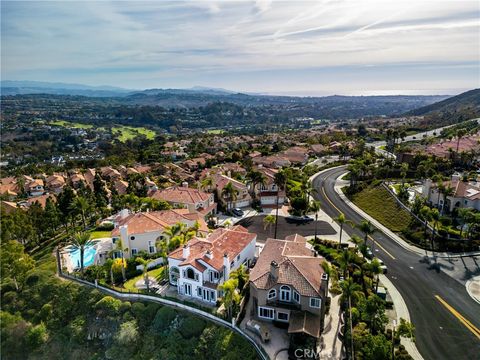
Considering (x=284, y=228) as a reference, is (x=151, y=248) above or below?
above

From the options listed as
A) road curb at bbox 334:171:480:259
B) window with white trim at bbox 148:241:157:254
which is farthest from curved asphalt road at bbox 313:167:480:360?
window with white trim at bbox 148:241:157:254

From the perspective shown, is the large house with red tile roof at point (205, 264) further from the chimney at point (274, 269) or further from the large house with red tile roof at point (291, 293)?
the chimney at point (274, 269)

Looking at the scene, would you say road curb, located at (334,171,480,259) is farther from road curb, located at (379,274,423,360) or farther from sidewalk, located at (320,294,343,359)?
sidewalk, located at (320,294,343,359)

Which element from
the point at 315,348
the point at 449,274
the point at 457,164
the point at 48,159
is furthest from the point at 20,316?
the point at 48,159

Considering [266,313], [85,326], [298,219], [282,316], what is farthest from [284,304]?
[298,219]

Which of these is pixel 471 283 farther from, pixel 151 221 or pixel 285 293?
pixel 151 221

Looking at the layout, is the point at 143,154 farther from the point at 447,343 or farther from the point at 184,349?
the point at 447,343
